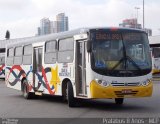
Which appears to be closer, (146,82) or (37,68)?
(146,82)

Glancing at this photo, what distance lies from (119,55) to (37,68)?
19.5ft

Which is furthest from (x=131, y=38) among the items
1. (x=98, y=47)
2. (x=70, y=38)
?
(x=70, y=38)

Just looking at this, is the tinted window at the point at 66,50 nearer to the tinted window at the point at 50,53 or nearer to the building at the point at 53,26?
the tinted window at the point at 50,53

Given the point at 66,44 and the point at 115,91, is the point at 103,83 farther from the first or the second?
the point at 66,44

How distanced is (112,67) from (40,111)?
9.32ft

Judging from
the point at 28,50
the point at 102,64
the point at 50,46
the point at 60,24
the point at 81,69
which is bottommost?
the point at 81,69

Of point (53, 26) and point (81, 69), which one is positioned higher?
point (53, 26)

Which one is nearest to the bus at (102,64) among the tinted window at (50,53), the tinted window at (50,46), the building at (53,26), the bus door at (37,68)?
the tinted window at (50,53)

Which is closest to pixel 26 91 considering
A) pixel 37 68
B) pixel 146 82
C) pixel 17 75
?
pixel 17 75

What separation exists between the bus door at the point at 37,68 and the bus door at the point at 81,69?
3847mm

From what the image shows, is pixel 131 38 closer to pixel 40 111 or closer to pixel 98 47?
pixel 98 47

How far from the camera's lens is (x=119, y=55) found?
14.7m

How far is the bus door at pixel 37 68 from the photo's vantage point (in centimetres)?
1920

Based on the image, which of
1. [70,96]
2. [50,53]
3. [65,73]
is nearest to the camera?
[70,96]
